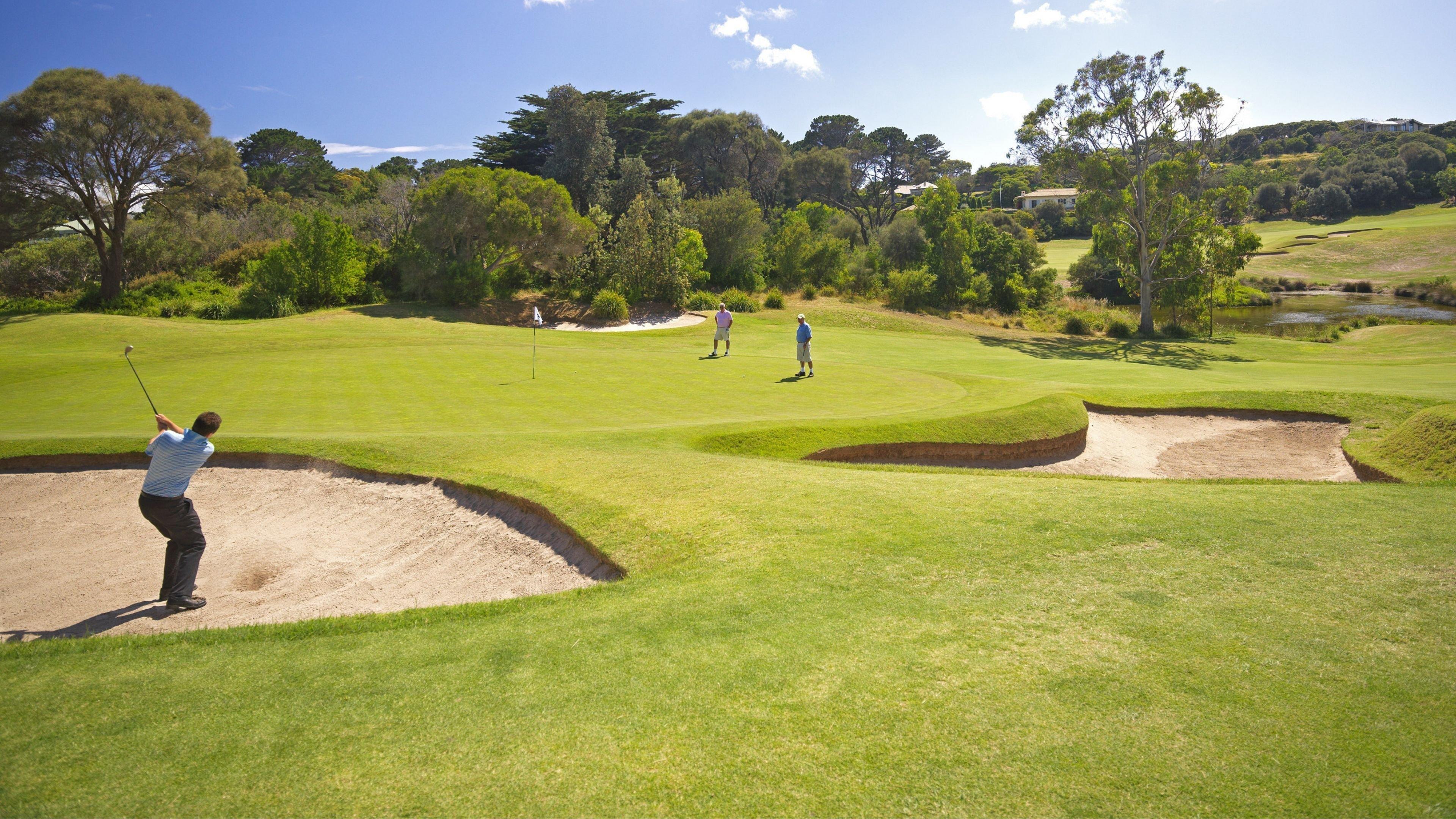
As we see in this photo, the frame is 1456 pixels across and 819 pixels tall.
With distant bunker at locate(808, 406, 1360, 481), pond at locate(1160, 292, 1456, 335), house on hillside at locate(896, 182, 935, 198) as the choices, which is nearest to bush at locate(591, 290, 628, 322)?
distant bunker at locate(808, 406, 1360, 481)

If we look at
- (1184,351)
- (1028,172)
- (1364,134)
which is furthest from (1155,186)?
(1364,134)

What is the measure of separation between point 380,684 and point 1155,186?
53768 mm

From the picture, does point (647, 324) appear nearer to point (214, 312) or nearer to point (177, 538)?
point (214, 312)

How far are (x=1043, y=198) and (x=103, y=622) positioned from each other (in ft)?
477

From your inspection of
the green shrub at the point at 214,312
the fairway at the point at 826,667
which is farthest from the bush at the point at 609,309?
the fairway at the point at 826,667

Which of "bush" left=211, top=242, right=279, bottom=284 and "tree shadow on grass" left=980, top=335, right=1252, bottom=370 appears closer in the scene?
"tree shadow on grass" left=980, top=335, right=1252, bottom=370

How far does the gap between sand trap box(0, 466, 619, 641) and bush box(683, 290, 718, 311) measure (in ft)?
122

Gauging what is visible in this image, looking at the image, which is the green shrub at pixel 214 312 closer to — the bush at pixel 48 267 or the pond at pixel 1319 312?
the bush at pixel 48 267

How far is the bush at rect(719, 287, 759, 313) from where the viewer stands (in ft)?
162

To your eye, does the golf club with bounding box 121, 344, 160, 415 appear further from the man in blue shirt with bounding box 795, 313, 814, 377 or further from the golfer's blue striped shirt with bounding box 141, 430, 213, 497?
the man in blue shirt with bounding box 795, 313, 814, 377

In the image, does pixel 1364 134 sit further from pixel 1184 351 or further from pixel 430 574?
pixel 430 574

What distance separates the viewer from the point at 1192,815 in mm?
3988

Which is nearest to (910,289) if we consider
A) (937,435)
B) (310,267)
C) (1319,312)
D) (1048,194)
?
(1319,312)

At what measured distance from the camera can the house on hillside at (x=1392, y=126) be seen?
146 metres
